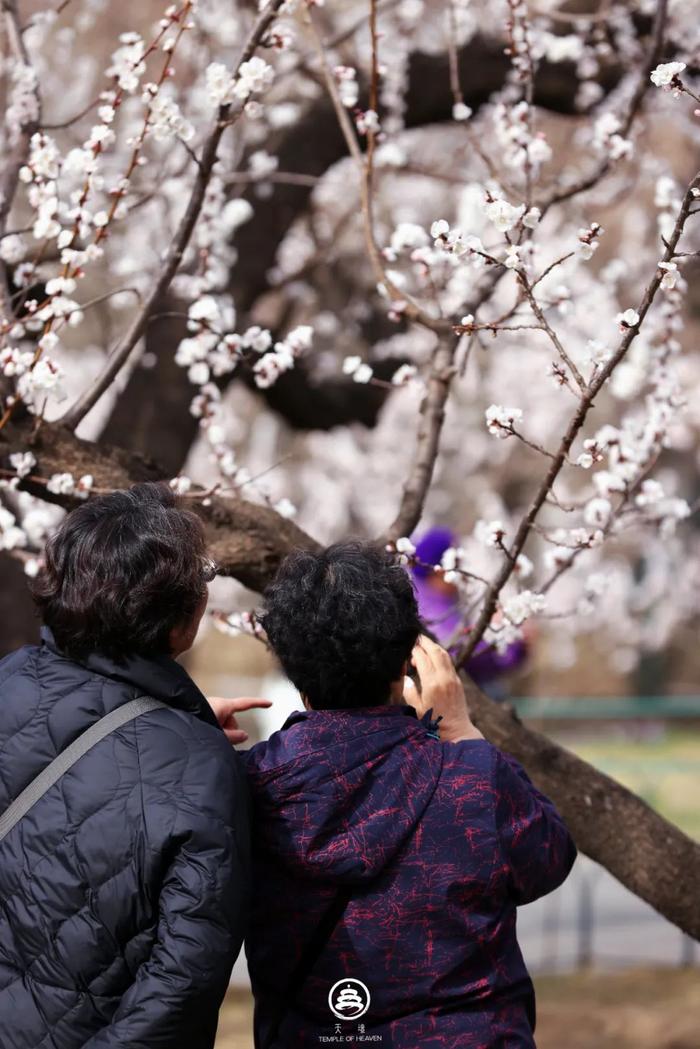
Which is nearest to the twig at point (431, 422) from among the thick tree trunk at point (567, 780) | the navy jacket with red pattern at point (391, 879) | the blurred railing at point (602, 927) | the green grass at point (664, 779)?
the thick tree trunk at point (567, 780)

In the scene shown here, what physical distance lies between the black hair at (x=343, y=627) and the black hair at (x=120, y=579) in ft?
0.45

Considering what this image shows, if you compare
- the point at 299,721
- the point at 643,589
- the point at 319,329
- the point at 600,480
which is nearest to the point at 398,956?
the point at 299,721

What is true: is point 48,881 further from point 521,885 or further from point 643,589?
point 643,589

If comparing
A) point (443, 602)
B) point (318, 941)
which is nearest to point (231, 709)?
point (318, 941)

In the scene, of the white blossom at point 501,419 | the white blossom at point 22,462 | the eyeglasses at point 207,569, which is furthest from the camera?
the white blossom at point 22,462

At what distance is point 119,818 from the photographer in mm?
1729

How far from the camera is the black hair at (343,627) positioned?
1.87 metres

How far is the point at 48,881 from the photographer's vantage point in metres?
1.75

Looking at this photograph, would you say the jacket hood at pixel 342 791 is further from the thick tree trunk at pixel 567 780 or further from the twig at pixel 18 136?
the twig at pixel 18 136

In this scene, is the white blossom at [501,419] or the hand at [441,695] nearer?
the hand at [441,695]

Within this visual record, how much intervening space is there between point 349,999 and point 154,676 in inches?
20.9

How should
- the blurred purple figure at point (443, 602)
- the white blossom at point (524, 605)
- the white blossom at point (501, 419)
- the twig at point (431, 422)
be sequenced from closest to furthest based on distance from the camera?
the white blossom at point (501, 419), the white blossom at point (524, 605), the twig at point (431, 422), the blurred purple figure at point (443, 602)

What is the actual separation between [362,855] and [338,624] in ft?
1.05

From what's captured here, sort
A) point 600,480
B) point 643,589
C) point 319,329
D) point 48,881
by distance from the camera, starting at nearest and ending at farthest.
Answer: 1. point 48,881
2. point 600,480
3. point 319,329
4. point 643,589
